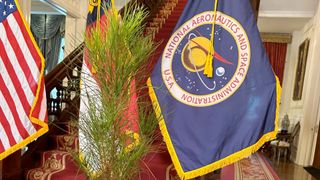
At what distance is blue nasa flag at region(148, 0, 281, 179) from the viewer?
166 cm

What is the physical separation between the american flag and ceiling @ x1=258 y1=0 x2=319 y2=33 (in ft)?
16.1

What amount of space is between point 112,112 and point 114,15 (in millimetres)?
382

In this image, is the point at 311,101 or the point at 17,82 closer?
the point at 17,82

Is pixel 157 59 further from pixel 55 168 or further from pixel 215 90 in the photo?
pixel 55 168

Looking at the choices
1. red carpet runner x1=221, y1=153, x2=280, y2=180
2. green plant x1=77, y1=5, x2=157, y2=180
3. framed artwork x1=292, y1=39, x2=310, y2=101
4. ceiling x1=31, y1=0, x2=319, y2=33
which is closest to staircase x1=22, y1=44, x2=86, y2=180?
green plant x1=77, y1=5, x2=157, y2=180

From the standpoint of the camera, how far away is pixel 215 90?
67.7 inches

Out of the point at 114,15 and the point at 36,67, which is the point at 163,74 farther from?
the point at 36,67

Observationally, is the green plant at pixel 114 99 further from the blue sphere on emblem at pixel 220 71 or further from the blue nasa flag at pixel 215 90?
the blue sphere on emblem at pixel 220 71

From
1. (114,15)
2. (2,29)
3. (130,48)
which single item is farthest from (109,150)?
(2,29)

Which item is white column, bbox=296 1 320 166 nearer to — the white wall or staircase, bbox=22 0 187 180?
the white wall

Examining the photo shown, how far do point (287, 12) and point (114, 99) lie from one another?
19.1ft

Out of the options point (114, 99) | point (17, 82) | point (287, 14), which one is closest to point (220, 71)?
point (114, 99)

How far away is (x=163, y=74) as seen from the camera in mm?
1779

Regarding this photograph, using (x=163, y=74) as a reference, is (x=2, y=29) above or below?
above
